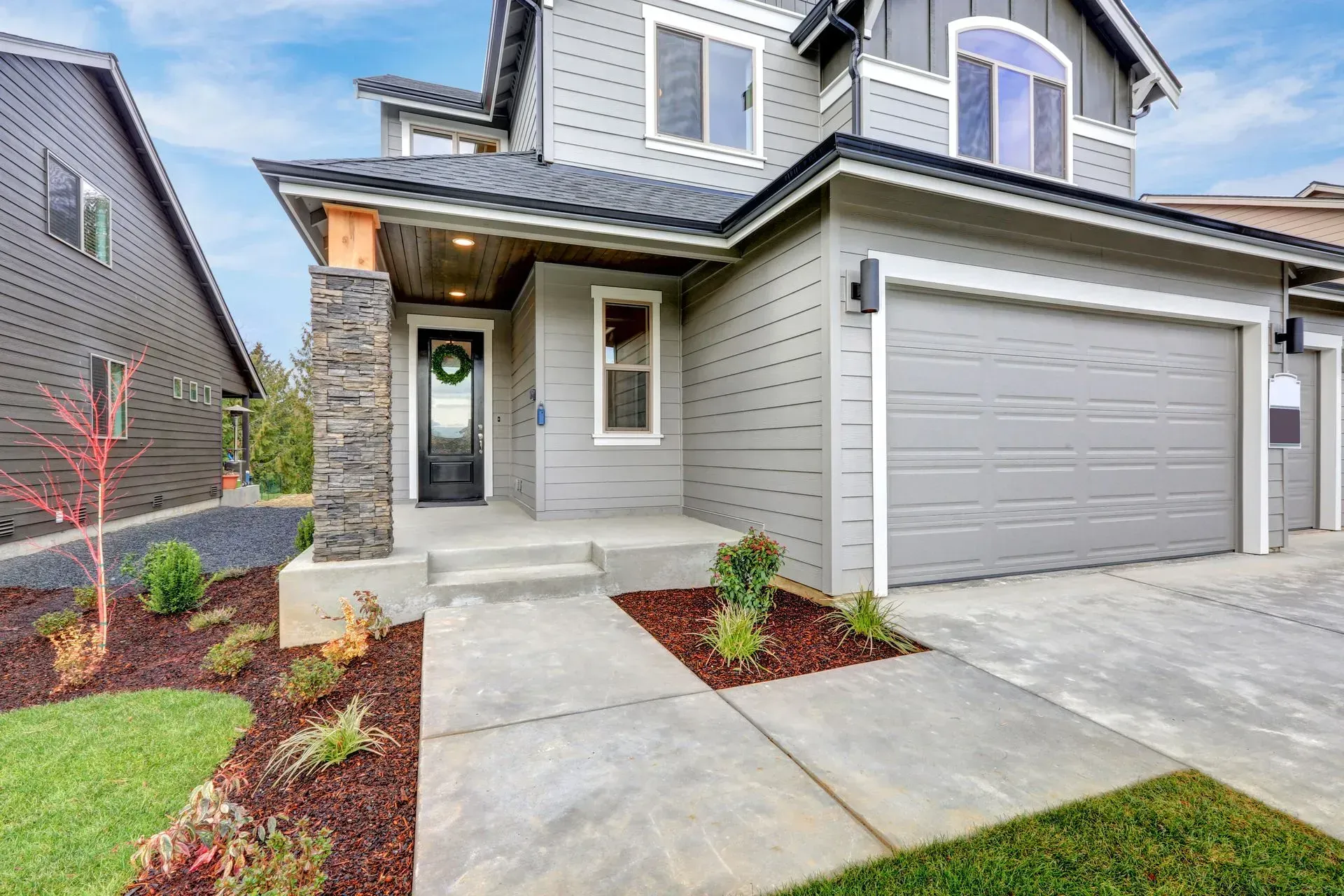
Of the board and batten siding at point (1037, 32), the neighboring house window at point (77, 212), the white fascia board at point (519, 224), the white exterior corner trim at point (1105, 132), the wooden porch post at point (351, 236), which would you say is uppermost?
the board and batten siding at point (1037, 32)

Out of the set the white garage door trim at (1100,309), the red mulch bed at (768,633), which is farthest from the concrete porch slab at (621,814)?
the white garage door trim at (1100,309)

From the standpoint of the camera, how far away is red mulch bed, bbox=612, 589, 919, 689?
305 centimetres

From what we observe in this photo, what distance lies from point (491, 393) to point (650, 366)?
105 inches

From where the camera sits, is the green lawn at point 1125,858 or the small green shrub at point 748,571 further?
the small green shrub at point 748,571

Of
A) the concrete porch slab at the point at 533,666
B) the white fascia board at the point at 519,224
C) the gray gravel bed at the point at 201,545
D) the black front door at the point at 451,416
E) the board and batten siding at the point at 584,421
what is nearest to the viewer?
the concrete porch slab at the point at 533,666

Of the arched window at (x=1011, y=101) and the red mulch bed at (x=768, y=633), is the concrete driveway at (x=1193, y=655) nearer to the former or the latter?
the red mulch bed at (x=768, y=633)

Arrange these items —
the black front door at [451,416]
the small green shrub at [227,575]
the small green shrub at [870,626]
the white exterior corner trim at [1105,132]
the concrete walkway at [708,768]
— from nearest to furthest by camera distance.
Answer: the concrete walkway at [708,768]
the small green shrub at [870,626]
the small green shrub at [227,575]
the white exterior corner trim at [1105,132]
the black front door at [451,416]

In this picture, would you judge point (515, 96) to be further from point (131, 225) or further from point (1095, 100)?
point (1095, 100)

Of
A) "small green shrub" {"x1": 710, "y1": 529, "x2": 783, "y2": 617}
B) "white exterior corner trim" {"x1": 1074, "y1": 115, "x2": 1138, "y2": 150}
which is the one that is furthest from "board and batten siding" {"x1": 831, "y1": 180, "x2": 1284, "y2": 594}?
"white exterior corner trim" {"x1": 1074, "y1": 115, "x2": 1138, "y2": 150}

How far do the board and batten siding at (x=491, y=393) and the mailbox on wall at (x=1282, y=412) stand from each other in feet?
27.3

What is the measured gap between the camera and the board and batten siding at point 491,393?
749 centimetres

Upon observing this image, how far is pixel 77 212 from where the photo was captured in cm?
768

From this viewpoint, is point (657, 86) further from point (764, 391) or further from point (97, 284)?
point (97, 284)

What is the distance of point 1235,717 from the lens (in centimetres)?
249
